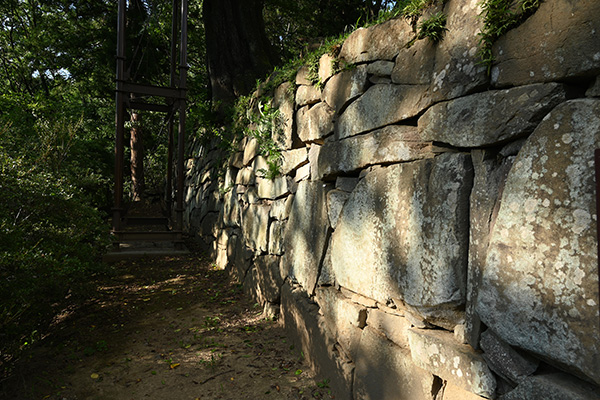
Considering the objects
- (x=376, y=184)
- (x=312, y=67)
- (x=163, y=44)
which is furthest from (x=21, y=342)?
(x=163, y=44)

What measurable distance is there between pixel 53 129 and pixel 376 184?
208 inches

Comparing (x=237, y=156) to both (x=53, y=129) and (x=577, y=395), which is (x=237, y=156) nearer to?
(x=53, y=129)

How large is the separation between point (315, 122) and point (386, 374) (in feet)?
6.21

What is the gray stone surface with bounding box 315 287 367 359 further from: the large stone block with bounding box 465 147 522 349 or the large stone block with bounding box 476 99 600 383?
the large stone block with bounding box 476 99 600 383

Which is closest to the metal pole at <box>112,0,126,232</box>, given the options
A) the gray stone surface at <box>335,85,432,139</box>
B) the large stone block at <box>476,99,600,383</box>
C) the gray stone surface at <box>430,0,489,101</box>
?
the gray stone surface at <box>335,85,432,139</box>

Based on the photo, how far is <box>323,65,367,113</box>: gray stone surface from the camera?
2473 mm

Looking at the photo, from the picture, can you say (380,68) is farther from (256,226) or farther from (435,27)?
(256,226)

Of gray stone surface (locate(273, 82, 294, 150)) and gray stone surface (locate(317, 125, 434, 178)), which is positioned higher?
gray stone surface (locate(273, 82, 294, 150))

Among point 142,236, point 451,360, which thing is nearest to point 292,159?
point 451,360

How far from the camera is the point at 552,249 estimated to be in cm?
127

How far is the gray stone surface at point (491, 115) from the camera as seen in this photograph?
1.37 meters

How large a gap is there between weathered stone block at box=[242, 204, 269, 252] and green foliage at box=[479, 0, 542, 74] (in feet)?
9.71

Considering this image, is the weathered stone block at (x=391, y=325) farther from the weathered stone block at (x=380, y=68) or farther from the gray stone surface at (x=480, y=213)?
the weathered stone block at (x=380, y=68)

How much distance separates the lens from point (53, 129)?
5562 mm
